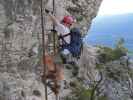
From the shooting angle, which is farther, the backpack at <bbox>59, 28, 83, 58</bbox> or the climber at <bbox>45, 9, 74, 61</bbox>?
the backpack at <bbox>59, 28, 83, 58</bbox>

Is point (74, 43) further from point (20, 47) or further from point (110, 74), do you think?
point (110, 74)

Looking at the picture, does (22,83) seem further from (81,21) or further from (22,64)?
(81,21)

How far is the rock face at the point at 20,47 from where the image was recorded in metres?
16.0

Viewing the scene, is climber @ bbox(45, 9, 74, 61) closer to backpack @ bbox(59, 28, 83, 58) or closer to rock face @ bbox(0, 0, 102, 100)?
backpack @ bbox(59, 28, 83, 58)

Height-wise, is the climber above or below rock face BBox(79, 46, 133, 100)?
above

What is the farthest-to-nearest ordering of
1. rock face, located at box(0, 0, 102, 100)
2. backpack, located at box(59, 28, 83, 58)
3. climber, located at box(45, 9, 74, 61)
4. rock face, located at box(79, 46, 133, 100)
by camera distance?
1. rock face, located at box(79, 46, 133, 100)
2. rock face, located at box(0, 0, 102, 100)
3. backpack, located at box(59, 28, 83, 58)
4. climber, located at box(45, 9, 74, 61)

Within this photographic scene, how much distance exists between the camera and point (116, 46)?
82.9 ft

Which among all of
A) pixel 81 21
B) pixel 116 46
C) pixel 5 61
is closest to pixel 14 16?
pixel 5 61

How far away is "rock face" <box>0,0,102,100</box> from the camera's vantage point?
52.6 ft

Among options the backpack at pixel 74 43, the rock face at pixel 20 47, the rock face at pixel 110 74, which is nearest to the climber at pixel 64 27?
the backpack at pixel 74 43

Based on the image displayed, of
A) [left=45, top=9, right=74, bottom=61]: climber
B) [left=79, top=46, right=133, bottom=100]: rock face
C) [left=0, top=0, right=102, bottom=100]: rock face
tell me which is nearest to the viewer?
[left=45, top=9, right=74, bottom=61]: climber

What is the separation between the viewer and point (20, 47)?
55.0 feet

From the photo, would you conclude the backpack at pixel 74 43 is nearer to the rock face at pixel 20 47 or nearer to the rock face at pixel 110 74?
the rock face at pixel 20 47

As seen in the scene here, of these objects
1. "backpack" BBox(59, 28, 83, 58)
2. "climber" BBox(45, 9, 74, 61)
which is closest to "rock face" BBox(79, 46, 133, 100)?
"backpack" BBox(59, 28, 83, 58)
